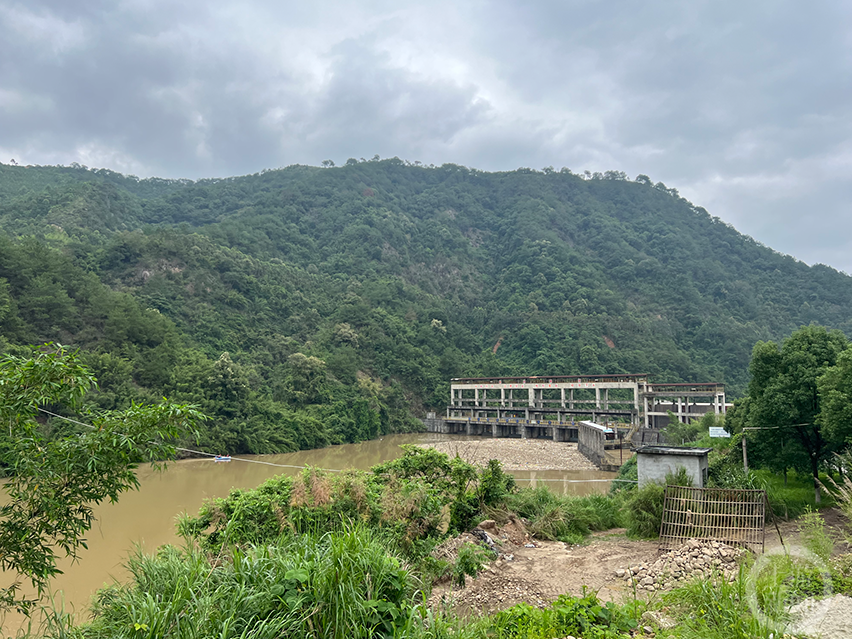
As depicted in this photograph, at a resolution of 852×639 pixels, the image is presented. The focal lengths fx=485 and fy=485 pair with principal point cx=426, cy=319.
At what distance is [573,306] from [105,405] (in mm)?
59143

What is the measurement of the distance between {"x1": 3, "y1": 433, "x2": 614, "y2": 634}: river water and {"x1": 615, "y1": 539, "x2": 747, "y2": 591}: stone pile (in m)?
6.23

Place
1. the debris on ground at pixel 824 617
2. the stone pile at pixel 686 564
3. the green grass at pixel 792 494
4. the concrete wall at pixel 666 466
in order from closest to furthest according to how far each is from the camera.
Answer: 1. the debris on ground at pixel 824 617
2. the stone pile at pixel 686 564
3. the concrete wall at pixel 666 466
4. the green grass at pixel 792 494

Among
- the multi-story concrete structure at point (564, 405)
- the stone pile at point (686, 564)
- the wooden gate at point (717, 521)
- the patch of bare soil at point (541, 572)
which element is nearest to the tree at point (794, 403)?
the wooden gate at point (717, 521)

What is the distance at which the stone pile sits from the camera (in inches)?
246

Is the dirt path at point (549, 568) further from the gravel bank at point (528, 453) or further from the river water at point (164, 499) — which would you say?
the gravel bank at point (528, 453)

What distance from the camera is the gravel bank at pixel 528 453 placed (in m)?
27.8

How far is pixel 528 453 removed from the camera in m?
32.6

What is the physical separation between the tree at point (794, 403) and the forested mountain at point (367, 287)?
2715 centimetres

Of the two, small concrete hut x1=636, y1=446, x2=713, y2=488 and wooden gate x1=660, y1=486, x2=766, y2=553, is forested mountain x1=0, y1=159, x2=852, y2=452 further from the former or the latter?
wooden gate x1=660, y1=486, x2=766, y2=553

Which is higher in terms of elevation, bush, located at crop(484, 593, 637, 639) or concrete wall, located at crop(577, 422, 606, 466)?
bush, located at crop(484, 593, 637, 639)

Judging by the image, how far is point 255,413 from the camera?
1303 inches

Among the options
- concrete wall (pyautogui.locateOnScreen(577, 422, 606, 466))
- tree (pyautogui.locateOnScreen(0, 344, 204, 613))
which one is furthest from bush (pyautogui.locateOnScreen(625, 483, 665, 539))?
concrete wall (pyautogui.locateOnScreen(577, 422, 606, 466))

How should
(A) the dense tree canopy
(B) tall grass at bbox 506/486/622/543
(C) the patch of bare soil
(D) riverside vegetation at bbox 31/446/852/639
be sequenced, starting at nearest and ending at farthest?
(D) riverside vegetation at bbox 31/446/852/639 → (C) the patch of bare soil → (B) tall grass at bbox 506/486/622/543 → (A) the dense tree canopy

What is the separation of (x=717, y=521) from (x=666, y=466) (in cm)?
306
